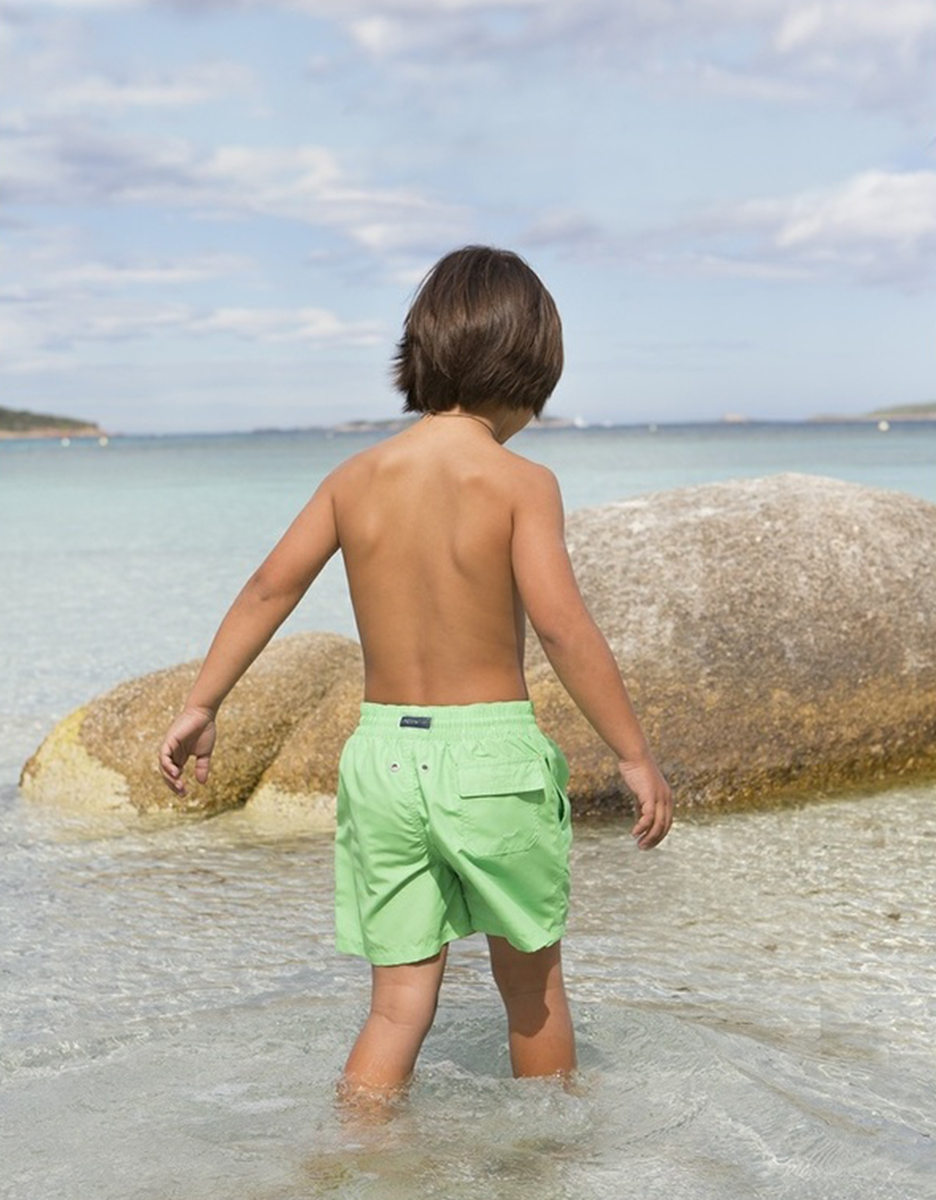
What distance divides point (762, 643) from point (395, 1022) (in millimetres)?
3878

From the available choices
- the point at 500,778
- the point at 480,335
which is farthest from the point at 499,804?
the point at 480,335

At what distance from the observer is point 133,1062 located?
3.98m

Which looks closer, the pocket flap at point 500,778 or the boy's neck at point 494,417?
the pocket flap at point 500,778

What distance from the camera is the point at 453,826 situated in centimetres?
313

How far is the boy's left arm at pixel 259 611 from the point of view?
338 cm

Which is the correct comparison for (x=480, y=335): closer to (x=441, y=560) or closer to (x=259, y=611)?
(x=441, y=560)

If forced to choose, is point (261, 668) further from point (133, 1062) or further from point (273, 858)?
point (133, 1062)

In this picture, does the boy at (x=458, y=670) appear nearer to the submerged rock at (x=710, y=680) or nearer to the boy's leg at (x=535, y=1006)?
the boy's leg at (x=535, y=1006)

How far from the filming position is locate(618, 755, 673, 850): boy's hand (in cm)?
312

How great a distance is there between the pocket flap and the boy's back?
6.0 inches

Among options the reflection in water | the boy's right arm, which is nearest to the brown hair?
the boy's right arm

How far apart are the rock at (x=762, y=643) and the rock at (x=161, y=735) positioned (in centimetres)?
116

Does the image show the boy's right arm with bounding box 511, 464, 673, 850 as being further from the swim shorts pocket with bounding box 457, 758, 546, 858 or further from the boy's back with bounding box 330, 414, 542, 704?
the swim shorts pocket with bounding box 457, 758, 546, 858

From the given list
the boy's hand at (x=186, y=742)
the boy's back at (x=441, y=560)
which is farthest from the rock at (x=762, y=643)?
the boy's back at (x=441, y=560)
